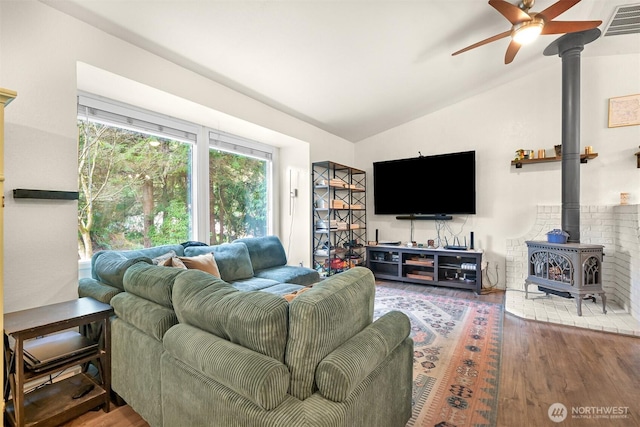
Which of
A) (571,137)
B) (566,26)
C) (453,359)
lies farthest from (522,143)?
(453,359)

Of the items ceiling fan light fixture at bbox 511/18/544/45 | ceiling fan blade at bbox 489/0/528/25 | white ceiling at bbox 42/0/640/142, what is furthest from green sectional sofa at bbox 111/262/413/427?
ceiling fan light fixture at bbox 511/18/544/45

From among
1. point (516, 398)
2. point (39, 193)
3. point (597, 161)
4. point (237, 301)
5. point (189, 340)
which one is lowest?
point (516, 398)

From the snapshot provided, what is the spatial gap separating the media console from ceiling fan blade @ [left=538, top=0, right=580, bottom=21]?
2712mm

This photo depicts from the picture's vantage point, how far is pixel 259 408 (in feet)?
3.16

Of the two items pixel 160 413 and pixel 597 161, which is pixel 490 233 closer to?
pixel 597 161

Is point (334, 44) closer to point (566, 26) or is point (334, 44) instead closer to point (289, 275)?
point (566, 26)

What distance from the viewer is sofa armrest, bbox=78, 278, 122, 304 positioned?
6.33ft

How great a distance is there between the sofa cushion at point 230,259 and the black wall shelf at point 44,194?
3.56 feet

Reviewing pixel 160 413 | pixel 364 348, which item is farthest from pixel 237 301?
pixel 160 413

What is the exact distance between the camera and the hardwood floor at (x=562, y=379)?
5.41 feet

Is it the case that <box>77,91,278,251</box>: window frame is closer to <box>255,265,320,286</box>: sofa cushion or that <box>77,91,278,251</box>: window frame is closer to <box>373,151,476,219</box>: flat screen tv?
<box>255,265,320,286</box>: sofa cushion

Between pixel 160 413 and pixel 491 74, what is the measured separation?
15.9ft

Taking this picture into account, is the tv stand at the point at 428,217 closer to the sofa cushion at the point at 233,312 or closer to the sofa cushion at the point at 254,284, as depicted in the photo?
the sofa cushion at the point at 254,284

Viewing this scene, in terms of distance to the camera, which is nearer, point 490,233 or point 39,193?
point 39,193
